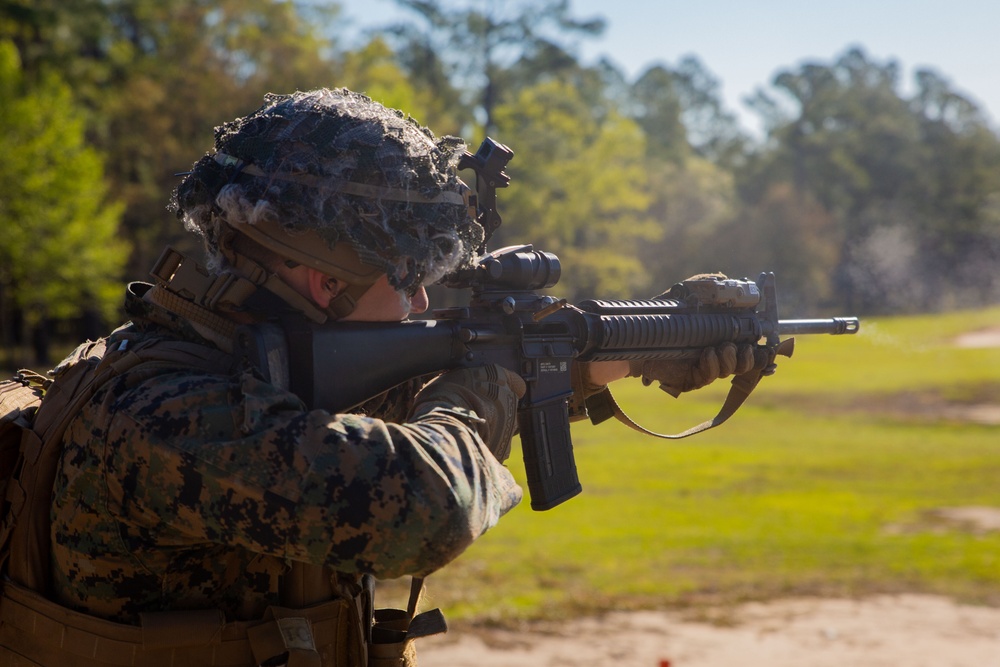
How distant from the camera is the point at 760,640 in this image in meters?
7.50

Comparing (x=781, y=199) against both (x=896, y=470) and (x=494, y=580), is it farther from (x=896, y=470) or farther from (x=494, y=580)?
(x=494, y=580)

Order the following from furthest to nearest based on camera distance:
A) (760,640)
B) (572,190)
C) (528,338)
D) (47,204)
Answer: (572,190) → (47,204) → (760,640) → (528,338)

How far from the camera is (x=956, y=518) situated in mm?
11938

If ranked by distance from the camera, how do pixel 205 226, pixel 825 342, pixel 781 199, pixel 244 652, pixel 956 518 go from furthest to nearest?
pixel 781 199
pixel 825 342
pixel 956 518
pixel 205 226
pixel 244 652

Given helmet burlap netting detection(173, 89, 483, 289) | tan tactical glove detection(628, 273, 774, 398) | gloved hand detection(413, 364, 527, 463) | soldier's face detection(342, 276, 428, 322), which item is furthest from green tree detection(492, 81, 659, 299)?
helmet burlap netting detection(173, 89, 483, 289)

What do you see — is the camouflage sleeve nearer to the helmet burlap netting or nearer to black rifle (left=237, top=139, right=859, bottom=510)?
black rifle (left=237, top=139, right=859, bottom=510)

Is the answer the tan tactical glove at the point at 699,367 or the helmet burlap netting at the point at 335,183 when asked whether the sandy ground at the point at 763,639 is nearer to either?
the tan tactical glove at the point at 699,367

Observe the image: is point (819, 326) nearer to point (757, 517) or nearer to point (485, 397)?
point (485, 397)

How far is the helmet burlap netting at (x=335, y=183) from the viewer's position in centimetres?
212

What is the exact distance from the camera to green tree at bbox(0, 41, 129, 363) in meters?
24.4

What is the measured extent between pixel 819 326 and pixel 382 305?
2642 mm

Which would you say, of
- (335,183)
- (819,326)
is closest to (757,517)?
(819,326)

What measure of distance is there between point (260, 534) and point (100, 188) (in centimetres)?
2759

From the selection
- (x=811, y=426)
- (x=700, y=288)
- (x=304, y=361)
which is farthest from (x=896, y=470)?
(x=304, y=361)
